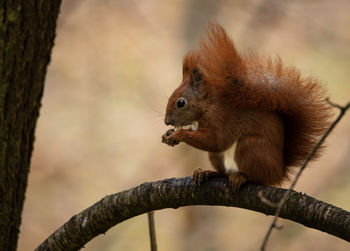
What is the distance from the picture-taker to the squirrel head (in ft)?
6.68

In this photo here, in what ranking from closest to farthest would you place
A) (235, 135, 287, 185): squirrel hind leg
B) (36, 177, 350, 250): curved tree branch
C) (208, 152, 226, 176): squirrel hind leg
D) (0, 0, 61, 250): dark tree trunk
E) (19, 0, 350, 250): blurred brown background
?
(0, 0, 61, 250): dark tree trunk, (36, 177, 350, 250): curved tree branch, (235, 135, 287, 185): squirrel hind leg, (208, 152, 226, 176): squirrel hind leg, (19, 0, 350, 250): blurred brown background

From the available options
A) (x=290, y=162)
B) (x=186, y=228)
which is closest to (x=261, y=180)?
(x=290, y=162)

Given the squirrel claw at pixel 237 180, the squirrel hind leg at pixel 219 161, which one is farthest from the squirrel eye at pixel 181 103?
the squirrel claw at pixel 237 180

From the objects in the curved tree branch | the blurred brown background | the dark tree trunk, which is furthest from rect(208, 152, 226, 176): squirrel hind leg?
the blurred brown background

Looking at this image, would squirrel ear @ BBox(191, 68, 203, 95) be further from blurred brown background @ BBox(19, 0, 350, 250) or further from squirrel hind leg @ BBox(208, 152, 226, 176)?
blurred brown background @ BBox(19, 0, 350, 250)

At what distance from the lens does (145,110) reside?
4.50 metres

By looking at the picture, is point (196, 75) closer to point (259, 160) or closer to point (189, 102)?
point (189, 102)

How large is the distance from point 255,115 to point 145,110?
2716mm

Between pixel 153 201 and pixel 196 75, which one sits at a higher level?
pixel 196 75

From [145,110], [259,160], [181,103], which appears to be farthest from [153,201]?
[145,110]

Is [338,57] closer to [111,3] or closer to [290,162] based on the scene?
[111,3]

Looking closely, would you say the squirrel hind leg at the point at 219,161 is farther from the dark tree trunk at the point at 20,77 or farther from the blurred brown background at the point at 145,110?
the blurred brown background at the point at 145,110

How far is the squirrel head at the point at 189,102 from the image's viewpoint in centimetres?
204

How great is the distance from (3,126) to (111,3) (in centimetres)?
333
